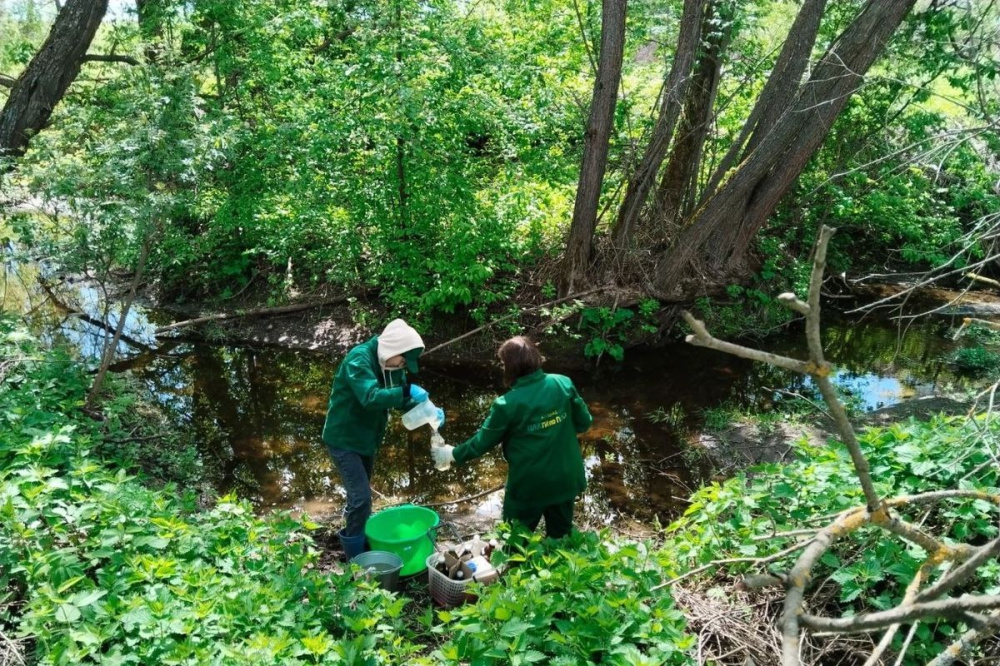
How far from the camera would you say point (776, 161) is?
859cm

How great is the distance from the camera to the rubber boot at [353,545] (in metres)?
→ 4.56

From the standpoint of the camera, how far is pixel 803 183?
10.9 meters

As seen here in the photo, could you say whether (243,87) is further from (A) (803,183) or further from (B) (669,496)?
(A) (803,183)

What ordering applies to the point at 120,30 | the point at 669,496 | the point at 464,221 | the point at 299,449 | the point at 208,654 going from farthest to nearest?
the point at 120,30
the point at 464,221
the point at 299,449
the point at 669,496
the point at 208,654

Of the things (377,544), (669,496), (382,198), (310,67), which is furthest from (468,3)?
(377,544)

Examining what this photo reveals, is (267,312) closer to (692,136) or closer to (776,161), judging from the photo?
(692,136)

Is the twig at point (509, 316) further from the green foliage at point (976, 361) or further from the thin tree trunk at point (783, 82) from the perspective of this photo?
the green foliage at point (976, 361)

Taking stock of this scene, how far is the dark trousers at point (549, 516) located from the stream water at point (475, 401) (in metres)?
1.64

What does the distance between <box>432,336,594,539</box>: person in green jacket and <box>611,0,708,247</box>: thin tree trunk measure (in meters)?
5.64

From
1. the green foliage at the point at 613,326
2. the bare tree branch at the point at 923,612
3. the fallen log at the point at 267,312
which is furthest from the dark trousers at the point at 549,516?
the fallen log at the point at 267,312

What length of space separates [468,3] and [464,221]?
5.46 metres

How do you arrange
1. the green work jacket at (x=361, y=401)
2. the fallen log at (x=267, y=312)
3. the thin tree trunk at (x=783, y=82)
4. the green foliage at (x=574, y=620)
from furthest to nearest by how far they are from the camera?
the fallen log at (x=267, y=312), the thin tree trunk at (x=783, y=82), the green work jacket at (x=361, y=401), the green foliage at (x=574, y=620)

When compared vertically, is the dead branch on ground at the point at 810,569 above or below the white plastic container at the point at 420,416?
above

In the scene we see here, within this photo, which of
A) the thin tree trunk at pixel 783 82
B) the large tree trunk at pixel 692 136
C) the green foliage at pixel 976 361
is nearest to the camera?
the thin tree trunk at pixel 783 82
